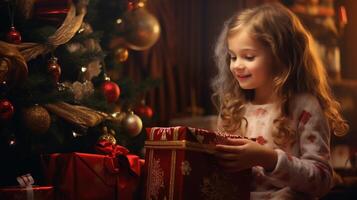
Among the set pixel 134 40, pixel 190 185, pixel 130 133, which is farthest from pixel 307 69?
pixel 134 40

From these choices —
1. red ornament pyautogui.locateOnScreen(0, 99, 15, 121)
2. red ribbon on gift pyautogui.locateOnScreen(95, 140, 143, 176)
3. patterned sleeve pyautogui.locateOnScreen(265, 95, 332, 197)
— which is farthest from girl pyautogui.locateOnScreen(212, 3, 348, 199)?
red ornament pyautogui.locateOnScreen(0, 99, 15, 121)

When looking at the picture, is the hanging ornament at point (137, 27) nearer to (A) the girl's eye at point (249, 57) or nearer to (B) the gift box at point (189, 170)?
(A) the girl's eye at point (249, 57)

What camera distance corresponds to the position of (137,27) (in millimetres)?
2041

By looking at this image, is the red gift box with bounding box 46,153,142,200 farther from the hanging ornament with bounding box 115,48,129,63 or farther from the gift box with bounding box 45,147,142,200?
the hanging ornament with bounding box 115,48,129,63

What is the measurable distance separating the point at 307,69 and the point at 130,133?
63cm

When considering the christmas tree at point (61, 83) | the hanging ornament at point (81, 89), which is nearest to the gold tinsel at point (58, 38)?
the christmas tree at point (61, 83)

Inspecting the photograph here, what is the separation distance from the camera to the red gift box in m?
1.41

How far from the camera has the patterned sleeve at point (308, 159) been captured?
51.8 inches

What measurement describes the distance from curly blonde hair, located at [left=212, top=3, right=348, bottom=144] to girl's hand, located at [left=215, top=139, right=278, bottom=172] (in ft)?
0.47

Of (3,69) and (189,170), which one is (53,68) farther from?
(189,170)

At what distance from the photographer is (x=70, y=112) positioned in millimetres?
1551

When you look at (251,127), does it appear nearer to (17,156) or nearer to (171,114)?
(17,156)

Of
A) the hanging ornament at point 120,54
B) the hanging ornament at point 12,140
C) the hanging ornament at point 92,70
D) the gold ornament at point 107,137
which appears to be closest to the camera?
the hanging ornament at point 12,140

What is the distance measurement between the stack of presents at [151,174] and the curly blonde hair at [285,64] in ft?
0.78
